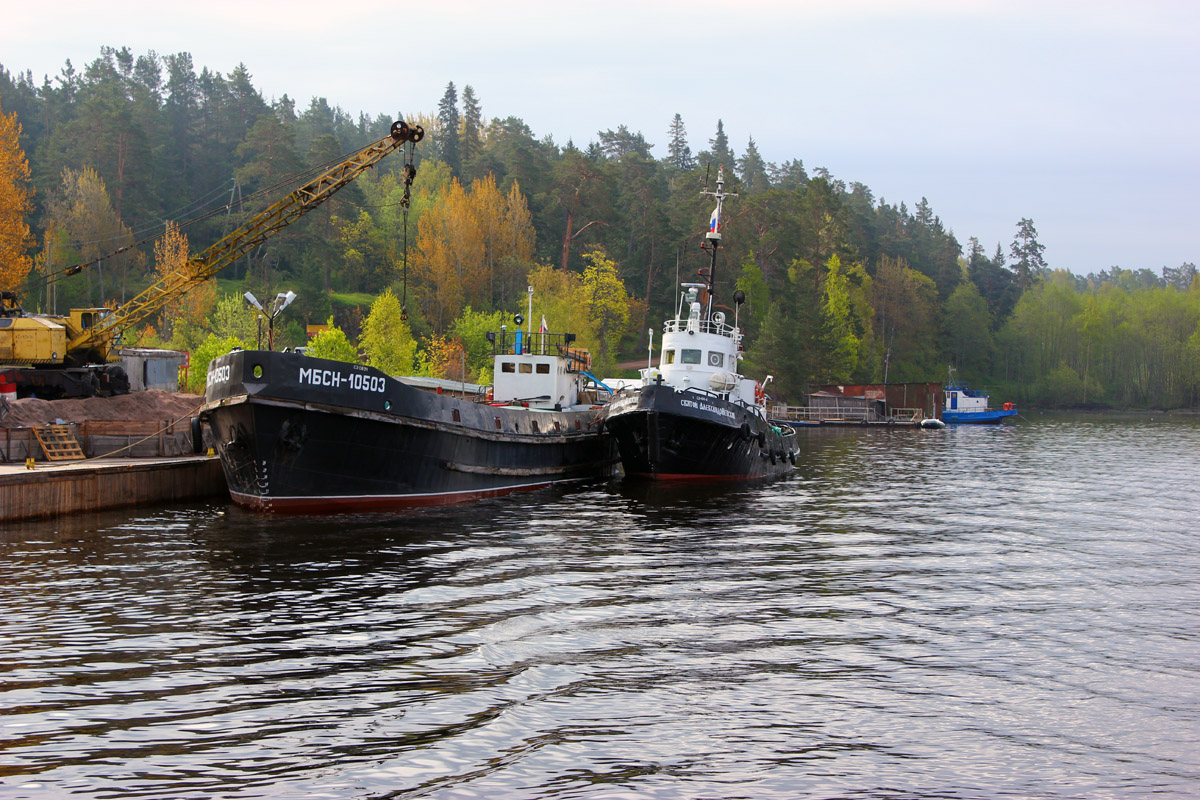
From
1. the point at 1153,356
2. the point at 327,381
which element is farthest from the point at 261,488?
the point at 1153,356

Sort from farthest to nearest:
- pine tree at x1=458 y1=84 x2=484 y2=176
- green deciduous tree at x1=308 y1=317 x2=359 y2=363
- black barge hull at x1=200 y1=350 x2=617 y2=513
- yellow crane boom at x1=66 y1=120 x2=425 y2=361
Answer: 1. pine tree at x1=458 y1=84 x2=484 y2=176
2. green deciduous tree at x1=308 y1=317 x2=359 y2=363
3. yellow crane boom at x1=66 y1=120 x2=425 y2=361
4. black barge hull at x1=200 y1=350 x2=617 y2=513

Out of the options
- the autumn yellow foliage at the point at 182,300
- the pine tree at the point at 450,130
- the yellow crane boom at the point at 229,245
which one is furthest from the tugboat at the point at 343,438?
the pine tree at the point at 450,130

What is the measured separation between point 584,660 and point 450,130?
121 m

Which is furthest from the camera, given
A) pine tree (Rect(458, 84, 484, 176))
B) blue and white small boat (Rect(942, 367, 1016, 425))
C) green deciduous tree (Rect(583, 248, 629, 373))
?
pine tree (Rect(458, 84, 484, 176))

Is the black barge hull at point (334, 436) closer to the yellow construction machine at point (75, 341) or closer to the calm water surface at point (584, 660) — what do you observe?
the calm water surface at point (584, 660)

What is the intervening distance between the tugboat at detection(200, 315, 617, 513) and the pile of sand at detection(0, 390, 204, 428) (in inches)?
292

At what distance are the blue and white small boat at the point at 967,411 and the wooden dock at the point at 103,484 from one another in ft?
247

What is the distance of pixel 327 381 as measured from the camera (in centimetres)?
2016

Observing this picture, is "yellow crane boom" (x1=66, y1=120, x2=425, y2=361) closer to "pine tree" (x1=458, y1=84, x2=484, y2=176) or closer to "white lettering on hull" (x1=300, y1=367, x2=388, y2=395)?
"white lettering on hull" (x1=300, y1=367, x2=388, y2=395)

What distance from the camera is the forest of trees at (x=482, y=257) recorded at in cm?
7231

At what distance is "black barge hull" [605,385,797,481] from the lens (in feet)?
89.5

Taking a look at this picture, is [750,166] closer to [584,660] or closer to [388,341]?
[388,341]

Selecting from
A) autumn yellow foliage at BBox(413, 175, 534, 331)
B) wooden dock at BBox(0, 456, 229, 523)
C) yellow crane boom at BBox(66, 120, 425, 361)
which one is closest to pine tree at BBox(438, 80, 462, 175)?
autumn yellow foliage at BBox(413, 175, 534, 331)

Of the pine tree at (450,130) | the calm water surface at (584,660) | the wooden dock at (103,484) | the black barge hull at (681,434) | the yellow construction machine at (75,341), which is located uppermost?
the pine tree at (450,130)
